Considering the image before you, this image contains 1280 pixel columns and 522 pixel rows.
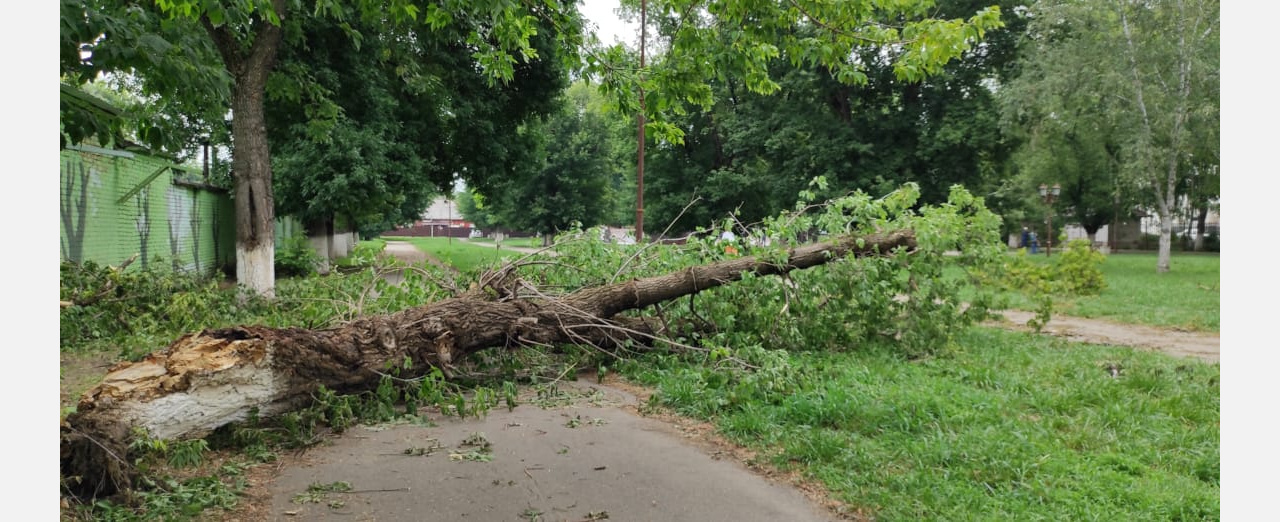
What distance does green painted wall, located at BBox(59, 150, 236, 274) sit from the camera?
9.77 meters

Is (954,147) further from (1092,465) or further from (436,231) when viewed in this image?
(436,231)

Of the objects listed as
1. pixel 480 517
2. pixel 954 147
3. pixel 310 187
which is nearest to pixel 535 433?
pixel 480 517

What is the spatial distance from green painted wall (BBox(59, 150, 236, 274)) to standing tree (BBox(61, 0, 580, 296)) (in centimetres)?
182

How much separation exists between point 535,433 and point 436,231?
99529mm

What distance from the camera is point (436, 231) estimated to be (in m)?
101

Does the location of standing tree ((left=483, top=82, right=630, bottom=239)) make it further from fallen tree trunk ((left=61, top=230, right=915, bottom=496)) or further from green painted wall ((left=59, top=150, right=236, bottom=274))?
fallen tree trunk ((left=61, top=230, right=915, bottom=496))

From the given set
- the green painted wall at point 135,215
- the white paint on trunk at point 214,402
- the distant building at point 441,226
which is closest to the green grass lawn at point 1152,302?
the white paint on trunk at point 214,402

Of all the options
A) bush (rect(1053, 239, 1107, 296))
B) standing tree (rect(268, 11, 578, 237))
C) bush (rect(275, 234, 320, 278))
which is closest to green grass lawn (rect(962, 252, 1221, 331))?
bush (rect(1053, 239, 1107, 296))

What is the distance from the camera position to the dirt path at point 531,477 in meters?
3.73

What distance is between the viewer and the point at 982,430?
473 cm

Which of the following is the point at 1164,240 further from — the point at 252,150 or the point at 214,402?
the point at 214,402

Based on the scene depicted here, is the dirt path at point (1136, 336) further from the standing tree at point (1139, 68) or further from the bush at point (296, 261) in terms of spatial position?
the bush at point (296, 261)

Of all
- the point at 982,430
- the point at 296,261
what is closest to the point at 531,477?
the point at 982,430

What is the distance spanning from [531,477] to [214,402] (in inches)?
76.5
